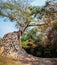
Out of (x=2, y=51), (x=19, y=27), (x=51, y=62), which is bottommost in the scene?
(x=51, y=62)

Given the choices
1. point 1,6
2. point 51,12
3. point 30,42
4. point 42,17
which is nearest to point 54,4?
point 51,12

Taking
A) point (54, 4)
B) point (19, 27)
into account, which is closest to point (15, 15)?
point (19, 27)

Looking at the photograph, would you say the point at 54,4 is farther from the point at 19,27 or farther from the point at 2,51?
the point at 2,51

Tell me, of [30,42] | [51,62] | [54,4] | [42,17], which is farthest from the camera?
[30,42]

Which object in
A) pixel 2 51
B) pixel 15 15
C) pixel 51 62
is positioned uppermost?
pixel 15 15

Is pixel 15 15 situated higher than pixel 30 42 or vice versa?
pixel 15 15

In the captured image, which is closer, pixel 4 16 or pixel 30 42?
pixel 4 16

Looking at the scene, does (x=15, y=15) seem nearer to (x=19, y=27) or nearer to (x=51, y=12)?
(x=19, y=27)

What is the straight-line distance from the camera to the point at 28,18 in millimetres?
17500

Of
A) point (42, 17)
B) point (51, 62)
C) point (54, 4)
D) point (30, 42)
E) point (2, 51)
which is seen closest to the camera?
point (51, 62)

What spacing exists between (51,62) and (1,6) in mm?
8359

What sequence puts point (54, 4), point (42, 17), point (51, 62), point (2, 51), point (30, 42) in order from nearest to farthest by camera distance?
point (51, 62), point (2, 51), point (54, 4), point (42, 17), point (30, 42)

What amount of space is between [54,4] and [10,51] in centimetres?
520

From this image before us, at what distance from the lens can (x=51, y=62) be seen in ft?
37.4
